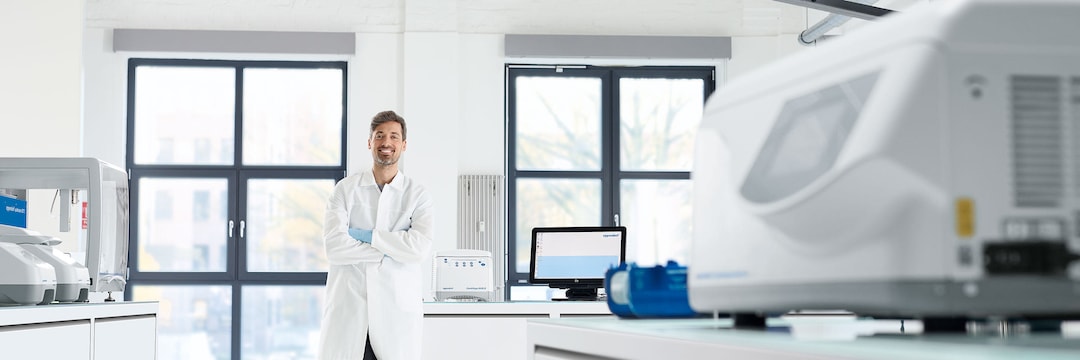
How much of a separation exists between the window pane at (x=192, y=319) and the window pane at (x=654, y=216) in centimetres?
279

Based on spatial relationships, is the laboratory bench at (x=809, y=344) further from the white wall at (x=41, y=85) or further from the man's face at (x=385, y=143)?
the white wall at (x=41, y=85)

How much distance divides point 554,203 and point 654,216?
71 cm

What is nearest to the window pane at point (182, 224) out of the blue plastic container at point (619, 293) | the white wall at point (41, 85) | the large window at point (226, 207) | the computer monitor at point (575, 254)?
the large window at point (226, 207)

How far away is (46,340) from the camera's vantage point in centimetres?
244

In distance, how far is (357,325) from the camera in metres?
3.67

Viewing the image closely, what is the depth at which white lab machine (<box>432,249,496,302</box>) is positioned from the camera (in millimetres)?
4664

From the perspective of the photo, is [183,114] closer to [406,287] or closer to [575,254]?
[575,254]

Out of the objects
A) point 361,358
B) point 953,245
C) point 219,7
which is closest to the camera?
point 953,245

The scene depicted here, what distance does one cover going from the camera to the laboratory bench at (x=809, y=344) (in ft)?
2.11

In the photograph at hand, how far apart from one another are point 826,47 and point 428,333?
3.47m

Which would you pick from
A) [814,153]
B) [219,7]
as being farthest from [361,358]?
[219,7]

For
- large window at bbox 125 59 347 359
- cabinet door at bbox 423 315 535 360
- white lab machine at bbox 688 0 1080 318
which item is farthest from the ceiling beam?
large window at bbox 125 59 347 359

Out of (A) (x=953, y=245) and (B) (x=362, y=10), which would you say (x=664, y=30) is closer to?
(B) (x=362, y=10)

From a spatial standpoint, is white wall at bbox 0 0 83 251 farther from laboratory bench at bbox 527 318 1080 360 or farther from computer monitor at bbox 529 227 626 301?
laboratory bench at bbox 527 318 1080 360
